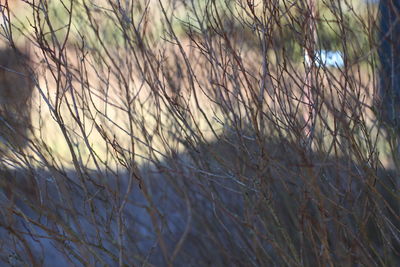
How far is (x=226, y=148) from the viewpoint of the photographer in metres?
3.82

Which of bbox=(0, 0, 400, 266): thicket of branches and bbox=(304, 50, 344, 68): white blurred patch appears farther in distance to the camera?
bbox=(304, 50, 344, 68): white blurred patch

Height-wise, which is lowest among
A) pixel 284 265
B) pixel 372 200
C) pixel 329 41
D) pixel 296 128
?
pixel 284 265

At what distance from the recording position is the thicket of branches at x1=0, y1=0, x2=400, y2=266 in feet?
8.92

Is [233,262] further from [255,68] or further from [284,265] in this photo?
[255,68]

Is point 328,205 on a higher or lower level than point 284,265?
higher

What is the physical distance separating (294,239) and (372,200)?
128 cm

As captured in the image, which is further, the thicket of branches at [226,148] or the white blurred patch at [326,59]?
the white blurred patch at [326,59]

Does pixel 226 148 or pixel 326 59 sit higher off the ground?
pixel 326 59

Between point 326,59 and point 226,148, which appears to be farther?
point 226,148

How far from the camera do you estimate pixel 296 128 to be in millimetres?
2773

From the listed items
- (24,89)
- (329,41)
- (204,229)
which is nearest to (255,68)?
(329,41)

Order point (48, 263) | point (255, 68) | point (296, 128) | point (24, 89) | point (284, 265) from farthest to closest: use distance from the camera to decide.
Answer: point (48, 263)
point (24, 89)
point (255, 68)
point (284, 265)
point (296, 128)

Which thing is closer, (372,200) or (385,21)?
(372,200)

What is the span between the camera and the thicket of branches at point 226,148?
2.72m
